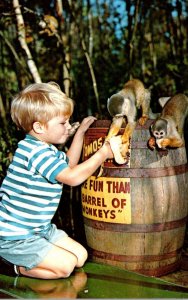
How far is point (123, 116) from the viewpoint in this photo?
262 cm

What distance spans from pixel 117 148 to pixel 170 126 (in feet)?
1.11

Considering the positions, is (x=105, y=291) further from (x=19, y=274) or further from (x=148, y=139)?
(x=148, y=139)

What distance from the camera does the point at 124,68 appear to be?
6938 millimetres

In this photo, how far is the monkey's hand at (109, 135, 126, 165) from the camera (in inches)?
98.6

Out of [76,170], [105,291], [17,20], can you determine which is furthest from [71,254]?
[17,20]

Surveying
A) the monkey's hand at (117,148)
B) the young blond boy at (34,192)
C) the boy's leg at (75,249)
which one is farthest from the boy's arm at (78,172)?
the boy's leg at (75,249)

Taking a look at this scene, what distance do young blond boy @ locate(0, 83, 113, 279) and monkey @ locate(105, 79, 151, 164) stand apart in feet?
0.23

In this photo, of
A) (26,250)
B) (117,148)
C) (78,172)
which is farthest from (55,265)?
(117,148)

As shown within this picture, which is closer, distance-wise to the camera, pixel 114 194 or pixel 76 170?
pixel 76 170

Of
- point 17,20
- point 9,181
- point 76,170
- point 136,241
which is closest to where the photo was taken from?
point 76,170

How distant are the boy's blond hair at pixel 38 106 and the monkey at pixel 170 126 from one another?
51 cm

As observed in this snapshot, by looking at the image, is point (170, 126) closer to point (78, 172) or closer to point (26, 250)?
point (78, 172)

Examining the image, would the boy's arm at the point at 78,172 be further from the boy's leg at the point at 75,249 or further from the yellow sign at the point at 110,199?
the boy's leg at the point at 75,249

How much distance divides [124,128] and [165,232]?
0.68 m
